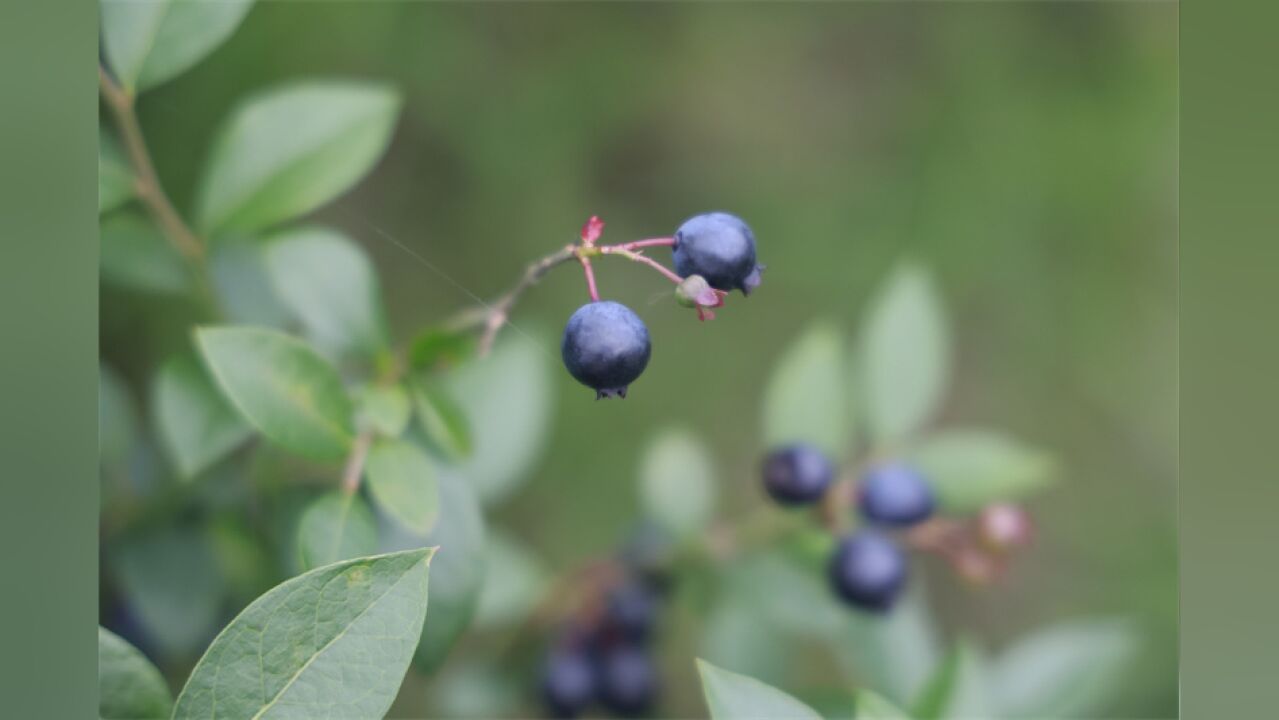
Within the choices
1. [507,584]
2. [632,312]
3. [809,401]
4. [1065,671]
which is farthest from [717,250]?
[1065,671]

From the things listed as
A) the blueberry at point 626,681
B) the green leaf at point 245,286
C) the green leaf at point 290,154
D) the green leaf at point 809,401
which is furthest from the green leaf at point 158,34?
the blueberry at point 626,681

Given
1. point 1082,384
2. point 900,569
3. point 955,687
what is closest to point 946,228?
point 1082,384

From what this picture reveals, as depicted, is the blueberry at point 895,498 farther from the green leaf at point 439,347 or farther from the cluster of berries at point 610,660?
the green leaf at point 439,347

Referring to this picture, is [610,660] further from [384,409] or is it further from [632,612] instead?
[384,409]

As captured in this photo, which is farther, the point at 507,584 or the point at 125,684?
the point at 507,584

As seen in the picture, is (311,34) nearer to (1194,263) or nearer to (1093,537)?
(1194,263)

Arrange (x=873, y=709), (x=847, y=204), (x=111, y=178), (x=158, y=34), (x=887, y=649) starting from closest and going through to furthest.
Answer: (x=873, y=709) < (x=158, y=34) < (x=111, y=178) < (x=887, y=649) < (x=847, y=204)

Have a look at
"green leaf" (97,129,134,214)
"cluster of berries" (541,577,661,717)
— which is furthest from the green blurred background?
"green leaf" (97,129,134,214)
